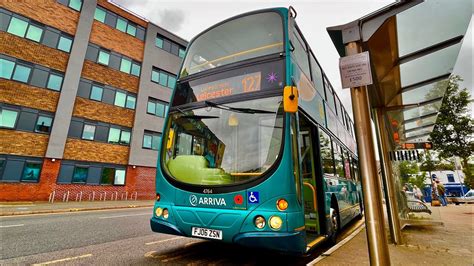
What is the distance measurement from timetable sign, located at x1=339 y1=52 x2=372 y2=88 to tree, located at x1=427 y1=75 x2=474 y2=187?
16.8 metres

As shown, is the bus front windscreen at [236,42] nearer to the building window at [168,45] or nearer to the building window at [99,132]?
the building window at [99,132]

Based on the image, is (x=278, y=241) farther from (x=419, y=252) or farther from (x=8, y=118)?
(x=8, y=118)

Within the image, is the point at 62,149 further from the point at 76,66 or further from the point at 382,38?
the point at 382,38

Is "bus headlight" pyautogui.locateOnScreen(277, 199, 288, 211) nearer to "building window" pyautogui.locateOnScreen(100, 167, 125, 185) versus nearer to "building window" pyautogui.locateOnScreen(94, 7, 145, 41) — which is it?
"building window" pyautogui.locateOnScreen(100, 167, 125, 185)

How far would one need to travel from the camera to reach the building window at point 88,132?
18.1 meters

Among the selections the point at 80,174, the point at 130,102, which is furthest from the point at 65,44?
the point at 80,174

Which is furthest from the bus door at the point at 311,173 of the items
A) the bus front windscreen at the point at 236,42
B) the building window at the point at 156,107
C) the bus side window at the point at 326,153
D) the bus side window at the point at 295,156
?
the building window at the point at 156,107

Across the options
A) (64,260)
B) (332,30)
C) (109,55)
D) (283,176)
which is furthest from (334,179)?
(109,55)

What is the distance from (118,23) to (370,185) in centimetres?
2474

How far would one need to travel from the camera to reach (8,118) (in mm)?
15086

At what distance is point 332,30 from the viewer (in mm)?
3316

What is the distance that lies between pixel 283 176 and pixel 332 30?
2112 mm

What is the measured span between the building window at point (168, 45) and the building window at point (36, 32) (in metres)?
7.87

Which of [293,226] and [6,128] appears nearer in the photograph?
[293,226]
